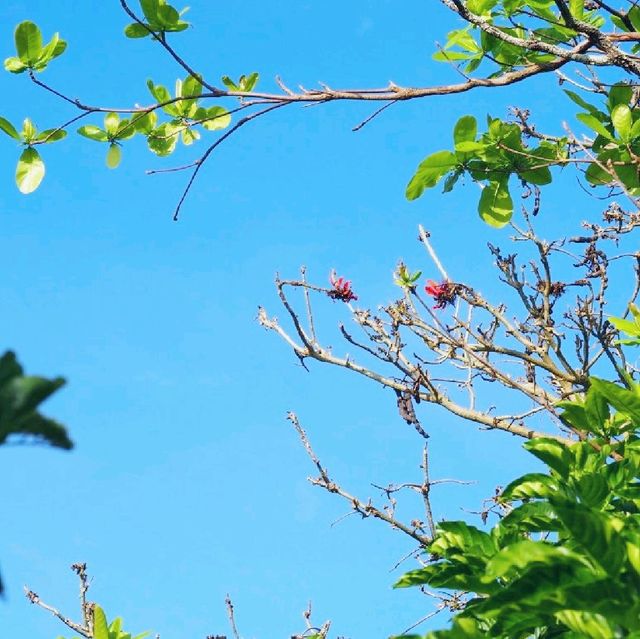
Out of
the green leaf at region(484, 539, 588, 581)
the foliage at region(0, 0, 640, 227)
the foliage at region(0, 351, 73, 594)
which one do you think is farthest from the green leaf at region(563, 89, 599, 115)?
the foliage at region(0, 351, 73, 594)

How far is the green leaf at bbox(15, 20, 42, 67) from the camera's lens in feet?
12.8

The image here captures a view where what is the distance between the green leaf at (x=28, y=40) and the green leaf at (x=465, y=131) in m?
1.78

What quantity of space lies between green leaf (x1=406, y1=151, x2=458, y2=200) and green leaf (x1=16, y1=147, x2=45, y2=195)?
1612 millimetres

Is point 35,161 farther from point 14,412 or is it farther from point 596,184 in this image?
point 14,412

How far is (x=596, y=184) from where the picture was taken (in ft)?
15.3

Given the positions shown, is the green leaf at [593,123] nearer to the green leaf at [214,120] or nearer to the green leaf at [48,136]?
the green leaf at [214,120]

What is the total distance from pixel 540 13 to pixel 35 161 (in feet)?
7.29

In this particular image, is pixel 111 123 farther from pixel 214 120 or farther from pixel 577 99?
pixel 577 99

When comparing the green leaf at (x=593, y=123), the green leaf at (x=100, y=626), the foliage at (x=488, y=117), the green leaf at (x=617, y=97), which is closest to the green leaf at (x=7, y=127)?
the foliage at (x=488, y=117)

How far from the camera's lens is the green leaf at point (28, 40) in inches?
153

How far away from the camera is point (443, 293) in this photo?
5.34 metres

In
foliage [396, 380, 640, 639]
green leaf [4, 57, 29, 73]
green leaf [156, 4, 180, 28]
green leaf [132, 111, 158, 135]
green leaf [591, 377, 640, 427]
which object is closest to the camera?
foliage [396, 380, 640, 639]

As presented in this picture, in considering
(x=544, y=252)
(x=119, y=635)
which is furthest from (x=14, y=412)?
(x=544, y=252)

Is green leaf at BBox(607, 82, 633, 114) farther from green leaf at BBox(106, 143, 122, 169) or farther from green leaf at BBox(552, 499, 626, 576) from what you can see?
green leaf at BBox(552, 499, 626, 576)
